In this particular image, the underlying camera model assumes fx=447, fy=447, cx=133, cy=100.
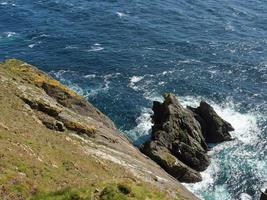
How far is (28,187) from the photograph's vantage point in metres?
35.5

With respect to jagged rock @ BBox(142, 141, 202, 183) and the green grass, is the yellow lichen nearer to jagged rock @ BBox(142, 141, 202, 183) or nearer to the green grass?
jagged rock @ BBox(142, 141, 202, 183)

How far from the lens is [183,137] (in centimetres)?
8425

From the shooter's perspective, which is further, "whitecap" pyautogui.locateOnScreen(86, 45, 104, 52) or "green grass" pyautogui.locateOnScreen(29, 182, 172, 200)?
"whitecap" pyautogui.locateOnScreen(86, 45, 104, 52)

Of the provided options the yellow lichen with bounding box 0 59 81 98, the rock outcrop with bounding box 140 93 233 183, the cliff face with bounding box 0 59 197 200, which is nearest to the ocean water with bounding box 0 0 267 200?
Answer: the rock outcrop with bounding box 140 93 233 183

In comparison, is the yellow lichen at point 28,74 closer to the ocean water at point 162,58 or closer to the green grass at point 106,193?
the ocean water at point 162,58

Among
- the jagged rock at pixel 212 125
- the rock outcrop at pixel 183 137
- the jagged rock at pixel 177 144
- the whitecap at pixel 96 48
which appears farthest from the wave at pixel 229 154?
the whitecap at pixel 96 48

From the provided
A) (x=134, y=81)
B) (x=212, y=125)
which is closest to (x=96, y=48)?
(x=134, y=81)

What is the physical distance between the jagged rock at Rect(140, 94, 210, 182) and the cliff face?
5.56 m

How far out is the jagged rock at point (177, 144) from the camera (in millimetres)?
77812

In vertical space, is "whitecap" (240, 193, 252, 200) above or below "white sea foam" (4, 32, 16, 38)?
below

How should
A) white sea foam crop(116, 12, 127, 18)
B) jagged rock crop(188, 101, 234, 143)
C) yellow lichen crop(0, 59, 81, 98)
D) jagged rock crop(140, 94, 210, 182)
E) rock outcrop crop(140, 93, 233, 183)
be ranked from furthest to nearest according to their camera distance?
white sea foam crop(116, 12, 127, 18), jagged rock crop(188, 101, 234, 143), rock outcrop crop(140, 93, 233, 183), jagged rock crop(140, 94, 210, 182), yellow lichen crop(0, 59, 81, 98)

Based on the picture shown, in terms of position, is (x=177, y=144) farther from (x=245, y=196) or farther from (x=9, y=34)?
(x=9, y=34)

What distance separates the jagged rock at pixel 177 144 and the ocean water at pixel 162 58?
9.48 feet

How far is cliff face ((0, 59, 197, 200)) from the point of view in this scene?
33.6 m
